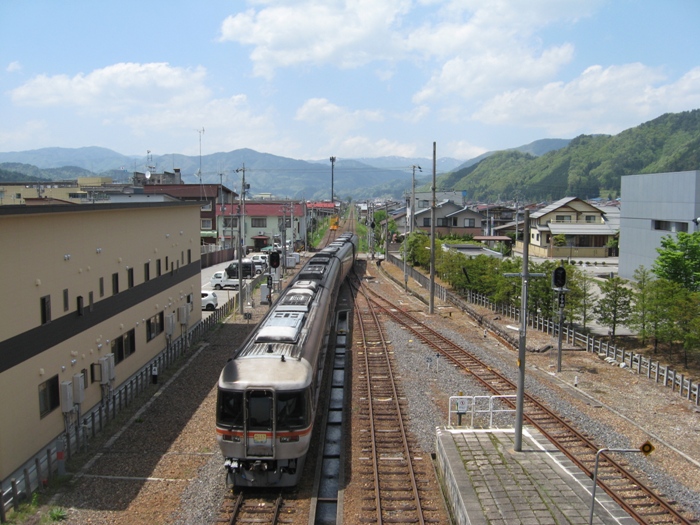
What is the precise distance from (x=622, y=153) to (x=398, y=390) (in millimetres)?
101705

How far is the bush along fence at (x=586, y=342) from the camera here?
1516 centimetres

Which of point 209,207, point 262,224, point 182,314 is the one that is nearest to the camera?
point 182,314

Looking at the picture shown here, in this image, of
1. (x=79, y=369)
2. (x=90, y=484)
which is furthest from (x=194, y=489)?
(x=79, y=369)

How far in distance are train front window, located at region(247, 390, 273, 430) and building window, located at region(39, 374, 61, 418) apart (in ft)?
14.5

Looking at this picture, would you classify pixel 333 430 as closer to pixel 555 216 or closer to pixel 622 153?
pixel 555 216

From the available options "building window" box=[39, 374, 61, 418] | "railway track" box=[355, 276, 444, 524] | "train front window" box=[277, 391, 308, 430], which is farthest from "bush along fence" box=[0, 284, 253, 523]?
"railway track" box=[355, 276, 444, 524]

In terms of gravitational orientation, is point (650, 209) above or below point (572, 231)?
above

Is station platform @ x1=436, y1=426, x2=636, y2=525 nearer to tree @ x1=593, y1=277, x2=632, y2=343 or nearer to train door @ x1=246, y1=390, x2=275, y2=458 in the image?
train door @ x1=246, y1=390, x2=275, y2=458

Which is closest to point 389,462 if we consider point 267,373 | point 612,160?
point 267,373

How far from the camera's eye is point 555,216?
5353cm

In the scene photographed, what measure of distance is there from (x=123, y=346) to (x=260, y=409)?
292 inches

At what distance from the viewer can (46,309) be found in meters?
11.1

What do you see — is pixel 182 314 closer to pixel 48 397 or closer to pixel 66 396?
pixel 66 396

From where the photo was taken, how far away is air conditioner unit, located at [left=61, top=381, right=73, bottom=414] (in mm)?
11266
